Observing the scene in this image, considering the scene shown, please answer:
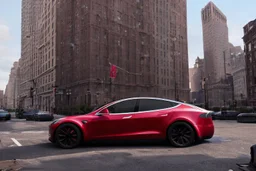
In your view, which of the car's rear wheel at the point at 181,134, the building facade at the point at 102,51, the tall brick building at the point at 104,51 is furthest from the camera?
the tall brick building at the point at 104,51

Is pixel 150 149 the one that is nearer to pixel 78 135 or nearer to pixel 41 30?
pixel 78 135

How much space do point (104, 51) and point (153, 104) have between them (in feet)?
186

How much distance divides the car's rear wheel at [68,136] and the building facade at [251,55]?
229 feet

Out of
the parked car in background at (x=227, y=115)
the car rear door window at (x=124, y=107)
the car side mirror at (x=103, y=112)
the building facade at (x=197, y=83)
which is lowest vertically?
the parked car in background at (x=227, y=115)

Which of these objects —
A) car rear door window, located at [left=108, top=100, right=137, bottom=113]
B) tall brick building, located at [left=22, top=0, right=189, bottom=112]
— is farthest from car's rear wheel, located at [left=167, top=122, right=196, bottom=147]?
tall brick building, located at [left=22, top=0, right=189, bottom=112]

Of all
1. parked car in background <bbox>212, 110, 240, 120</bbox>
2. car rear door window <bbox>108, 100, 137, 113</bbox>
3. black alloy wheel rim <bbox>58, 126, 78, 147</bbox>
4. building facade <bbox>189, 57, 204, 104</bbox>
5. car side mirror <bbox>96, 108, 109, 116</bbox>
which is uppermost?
building facade <bbox>189, 57, 204, 104</bbox>

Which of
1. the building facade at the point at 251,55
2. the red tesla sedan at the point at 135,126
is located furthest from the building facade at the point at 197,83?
the red tesla sedan at the point at 135,126

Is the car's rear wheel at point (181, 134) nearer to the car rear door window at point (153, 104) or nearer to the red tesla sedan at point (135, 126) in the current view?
the red tesla sedan at point (135, 126)

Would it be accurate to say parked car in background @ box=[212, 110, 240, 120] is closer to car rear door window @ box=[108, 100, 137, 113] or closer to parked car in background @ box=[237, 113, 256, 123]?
parked car in background @ box=[237, 113, 256, 123]

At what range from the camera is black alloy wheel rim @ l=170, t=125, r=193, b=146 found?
6.84m

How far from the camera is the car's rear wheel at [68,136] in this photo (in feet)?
22.7

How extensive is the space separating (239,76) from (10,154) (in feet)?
442

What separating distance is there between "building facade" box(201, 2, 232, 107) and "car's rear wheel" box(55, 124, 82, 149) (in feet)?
377

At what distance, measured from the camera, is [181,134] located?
22.6 feet
